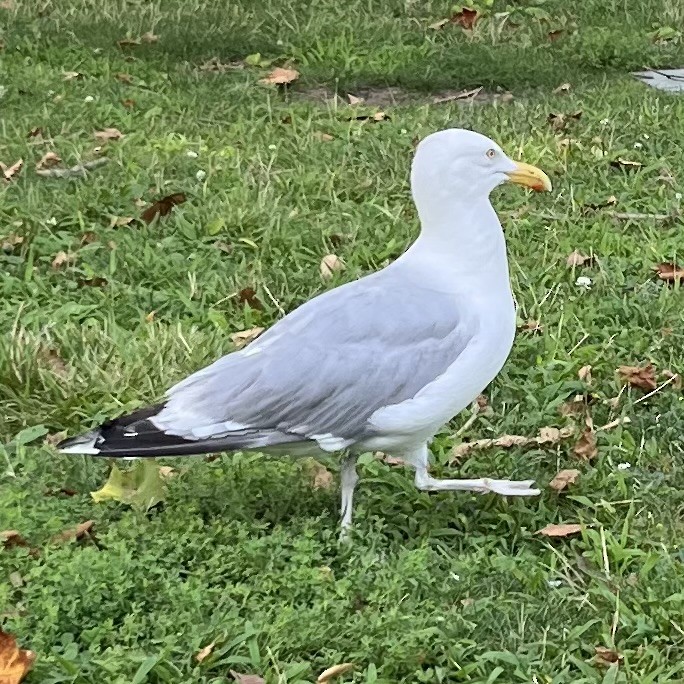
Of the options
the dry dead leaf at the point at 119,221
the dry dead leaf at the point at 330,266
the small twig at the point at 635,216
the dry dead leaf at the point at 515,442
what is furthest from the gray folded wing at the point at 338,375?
the small twig at the point at 635,216

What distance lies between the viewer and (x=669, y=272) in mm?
4367

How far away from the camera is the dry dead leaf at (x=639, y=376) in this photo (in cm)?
364

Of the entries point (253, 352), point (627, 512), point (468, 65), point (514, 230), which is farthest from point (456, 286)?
point (468, 65)

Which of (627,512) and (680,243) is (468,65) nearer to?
(680,243)

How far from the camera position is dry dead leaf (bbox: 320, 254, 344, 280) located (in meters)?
4.38

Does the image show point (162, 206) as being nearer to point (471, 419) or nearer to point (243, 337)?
point (243, 337)

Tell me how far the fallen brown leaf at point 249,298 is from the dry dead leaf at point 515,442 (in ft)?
3.65

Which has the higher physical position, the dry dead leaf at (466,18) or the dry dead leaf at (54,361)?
the dry dead leaf at (54,361)

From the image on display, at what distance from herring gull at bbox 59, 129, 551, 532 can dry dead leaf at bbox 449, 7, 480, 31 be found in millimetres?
5630

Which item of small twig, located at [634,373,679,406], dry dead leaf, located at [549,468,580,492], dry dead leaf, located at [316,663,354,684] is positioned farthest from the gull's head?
dry dead leaf, located at [316,663,354,684]

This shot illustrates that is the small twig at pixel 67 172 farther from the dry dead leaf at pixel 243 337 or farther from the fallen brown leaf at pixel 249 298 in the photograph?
the dry dead leaf at pixel 243 337

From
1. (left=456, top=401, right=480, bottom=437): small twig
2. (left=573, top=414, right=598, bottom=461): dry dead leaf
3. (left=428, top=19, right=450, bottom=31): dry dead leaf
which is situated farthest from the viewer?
(left=428, top=19, right=450, bottom=31): dry dead leaf

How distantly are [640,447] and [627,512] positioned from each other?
0.35 metres

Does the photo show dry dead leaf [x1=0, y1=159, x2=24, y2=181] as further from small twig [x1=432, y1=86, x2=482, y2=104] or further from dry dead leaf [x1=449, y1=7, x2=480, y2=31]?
dry dead leaf [x1=449, y1=7, x2=480, y2=31]
